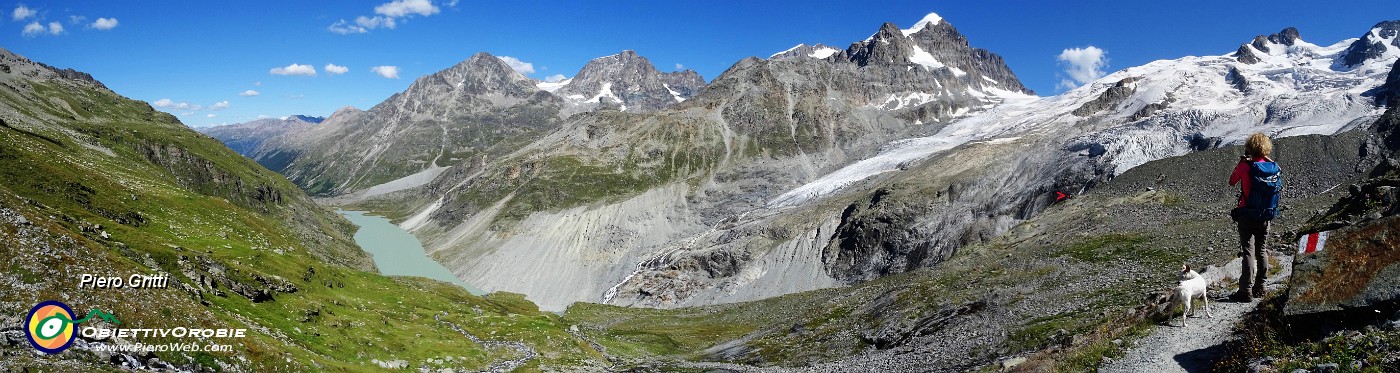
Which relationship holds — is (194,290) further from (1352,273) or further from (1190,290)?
(1352,273)

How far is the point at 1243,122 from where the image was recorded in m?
176

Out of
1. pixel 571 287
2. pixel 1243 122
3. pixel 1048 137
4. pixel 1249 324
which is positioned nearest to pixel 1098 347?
pixel 1249 324

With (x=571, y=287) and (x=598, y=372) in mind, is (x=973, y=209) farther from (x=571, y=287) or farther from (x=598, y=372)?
(x=598, y=372)

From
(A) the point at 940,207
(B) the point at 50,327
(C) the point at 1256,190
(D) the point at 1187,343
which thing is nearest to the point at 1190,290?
(D) the point at 1187,343

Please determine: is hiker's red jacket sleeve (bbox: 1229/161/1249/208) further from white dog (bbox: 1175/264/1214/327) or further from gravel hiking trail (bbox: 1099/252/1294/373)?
gravel hiking trail (bbox: 1099/252/1294/373)

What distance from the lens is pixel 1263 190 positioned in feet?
55.5

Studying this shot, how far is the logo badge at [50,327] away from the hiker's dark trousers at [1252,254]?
123 ft

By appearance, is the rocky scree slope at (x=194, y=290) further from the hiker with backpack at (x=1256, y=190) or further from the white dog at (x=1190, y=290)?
the hiker with backpack at (x=1256, y=190)

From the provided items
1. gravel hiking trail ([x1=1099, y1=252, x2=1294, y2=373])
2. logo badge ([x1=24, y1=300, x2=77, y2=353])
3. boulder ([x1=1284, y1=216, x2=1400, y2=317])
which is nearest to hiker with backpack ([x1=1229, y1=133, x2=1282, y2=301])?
boulder ([x1=1284, y1=216, x2=1400, y2=317])

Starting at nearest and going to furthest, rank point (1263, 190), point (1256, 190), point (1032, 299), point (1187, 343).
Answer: point (1263, 190) < point (1256, 190) < point (1187, 343) < point (1032, 299)

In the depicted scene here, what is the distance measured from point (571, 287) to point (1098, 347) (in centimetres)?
16697

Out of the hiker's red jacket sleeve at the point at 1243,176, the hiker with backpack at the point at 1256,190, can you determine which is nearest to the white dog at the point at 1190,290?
the hiker with backpack at the point at 1256,190

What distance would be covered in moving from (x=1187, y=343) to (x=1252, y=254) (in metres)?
3.45

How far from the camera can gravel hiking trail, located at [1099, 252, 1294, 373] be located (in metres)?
17.0
